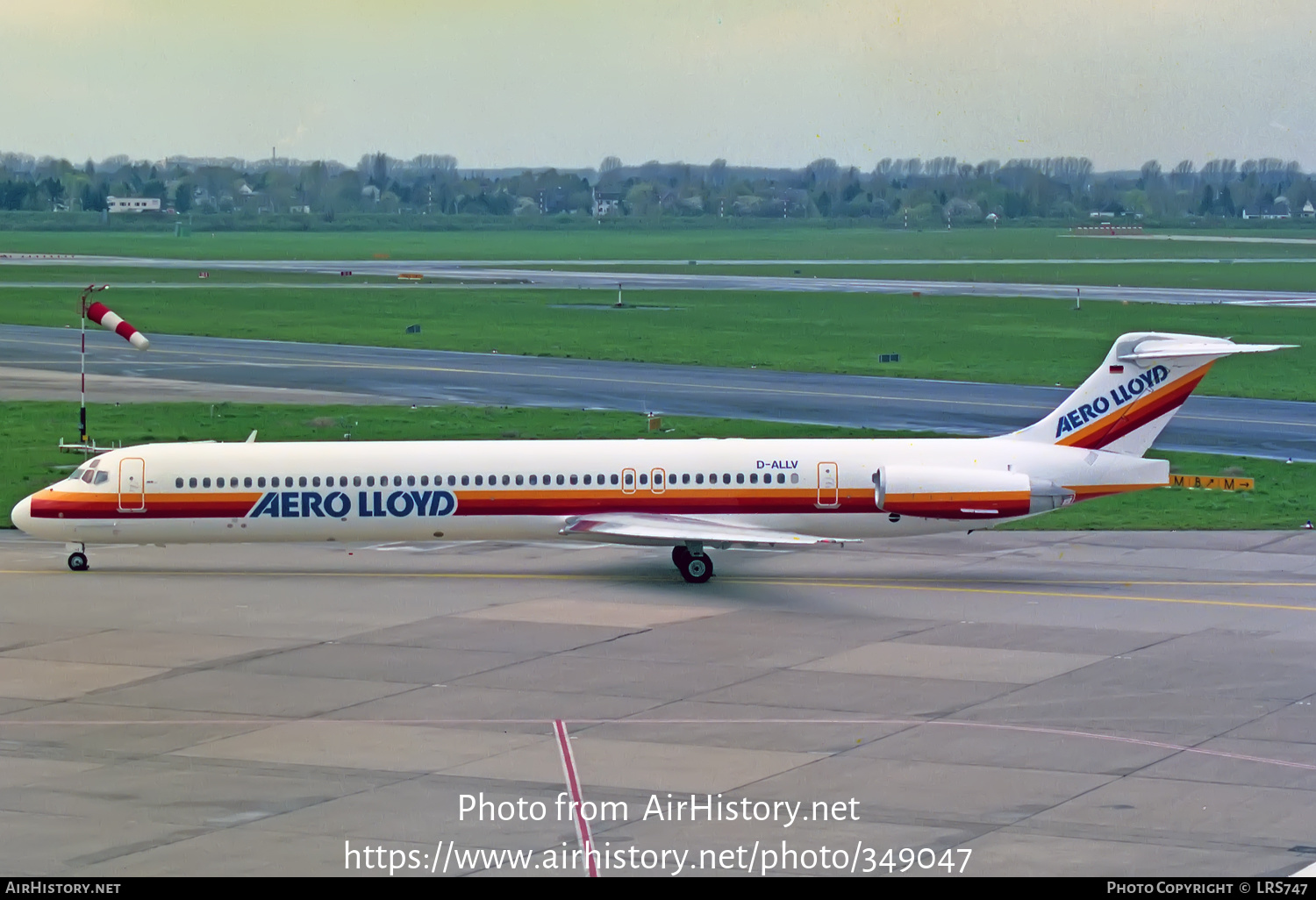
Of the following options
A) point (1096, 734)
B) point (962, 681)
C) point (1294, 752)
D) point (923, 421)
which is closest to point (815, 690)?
point (962, 681)

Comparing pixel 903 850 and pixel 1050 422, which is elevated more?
pixel 1050 422

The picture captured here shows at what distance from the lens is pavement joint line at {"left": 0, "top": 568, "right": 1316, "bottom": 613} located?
3888 cm

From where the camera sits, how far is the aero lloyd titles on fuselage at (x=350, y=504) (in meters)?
41.5

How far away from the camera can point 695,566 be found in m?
41.1

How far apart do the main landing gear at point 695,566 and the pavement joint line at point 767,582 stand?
54 centimetres

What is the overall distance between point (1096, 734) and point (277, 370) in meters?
60.2

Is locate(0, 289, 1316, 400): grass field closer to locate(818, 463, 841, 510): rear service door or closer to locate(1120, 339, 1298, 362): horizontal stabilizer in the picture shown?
locate(1120, 339, 1298, 362): horizontal stabilizer

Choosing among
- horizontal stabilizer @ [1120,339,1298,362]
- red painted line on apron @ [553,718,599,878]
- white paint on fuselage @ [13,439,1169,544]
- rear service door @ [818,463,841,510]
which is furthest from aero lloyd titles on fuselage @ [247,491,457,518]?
horizontal stabilizer @ [1120,339,1298,362]

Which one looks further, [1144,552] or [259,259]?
[259,259]

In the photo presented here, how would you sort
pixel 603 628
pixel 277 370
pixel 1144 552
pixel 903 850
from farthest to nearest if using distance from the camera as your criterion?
1. pixel 277 370
2. pixel 1144 552
3. pixel 603 628
4. pixel 903 850

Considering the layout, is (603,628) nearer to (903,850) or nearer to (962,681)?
(962,681)

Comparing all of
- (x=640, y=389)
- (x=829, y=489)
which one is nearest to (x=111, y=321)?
(x=640, y=389)

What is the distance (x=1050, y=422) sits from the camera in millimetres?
42562

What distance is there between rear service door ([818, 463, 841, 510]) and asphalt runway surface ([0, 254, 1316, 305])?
8462cm
